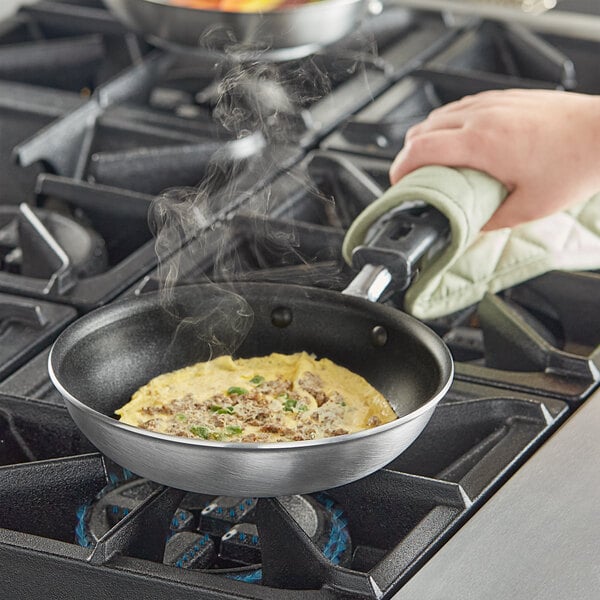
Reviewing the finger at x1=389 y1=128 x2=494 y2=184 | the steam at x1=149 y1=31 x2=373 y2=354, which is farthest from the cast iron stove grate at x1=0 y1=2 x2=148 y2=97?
the finger at x1=389 y1=128 x2=494 y2=184

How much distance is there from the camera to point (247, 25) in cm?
141

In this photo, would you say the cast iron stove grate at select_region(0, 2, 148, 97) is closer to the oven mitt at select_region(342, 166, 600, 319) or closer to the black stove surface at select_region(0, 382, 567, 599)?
the oven mitt at select_region(342, 166, 600, 319)

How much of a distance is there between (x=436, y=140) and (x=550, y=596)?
1.69 ft

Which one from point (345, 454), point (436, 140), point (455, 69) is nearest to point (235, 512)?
point (345, 454)

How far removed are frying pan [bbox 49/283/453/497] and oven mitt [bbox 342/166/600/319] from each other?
141 mm

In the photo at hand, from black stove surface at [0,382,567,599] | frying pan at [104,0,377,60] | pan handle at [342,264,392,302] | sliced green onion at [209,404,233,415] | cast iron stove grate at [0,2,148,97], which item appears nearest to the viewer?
black stove surface at [0,382,567,599]

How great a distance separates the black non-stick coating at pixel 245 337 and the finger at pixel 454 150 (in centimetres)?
22

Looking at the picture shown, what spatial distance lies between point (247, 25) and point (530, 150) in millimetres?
451

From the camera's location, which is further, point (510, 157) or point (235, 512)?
point (510, 157)

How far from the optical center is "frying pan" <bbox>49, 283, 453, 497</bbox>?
76 centimetres

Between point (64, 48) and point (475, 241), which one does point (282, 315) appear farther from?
point (64, 48)

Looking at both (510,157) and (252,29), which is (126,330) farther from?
(252,29)

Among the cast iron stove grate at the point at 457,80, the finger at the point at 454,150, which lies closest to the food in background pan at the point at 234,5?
the cast iron stove grate at the point at 457,80

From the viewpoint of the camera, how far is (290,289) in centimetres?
100
